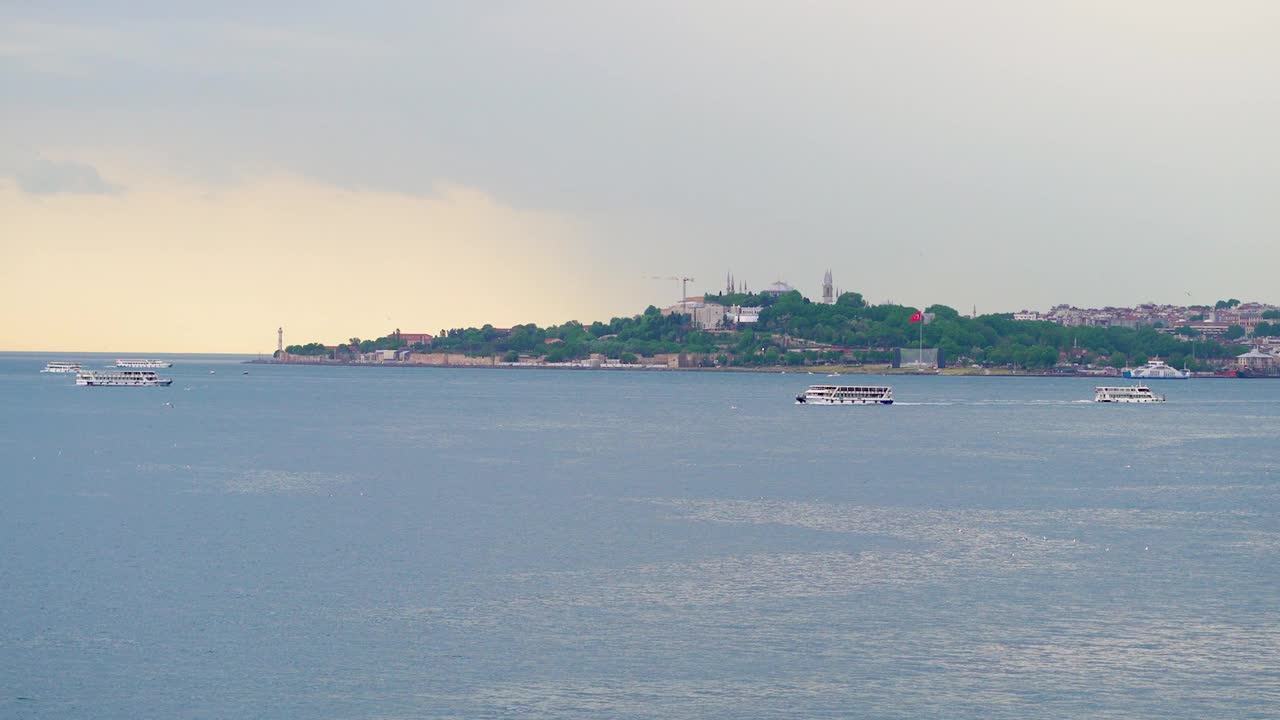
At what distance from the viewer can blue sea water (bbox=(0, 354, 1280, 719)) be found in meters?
32.6

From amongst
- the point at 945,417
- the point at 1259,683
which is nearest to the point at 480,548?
the point at 1259,683

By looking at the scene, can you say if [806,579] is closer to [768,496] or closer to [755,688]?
[755,688]

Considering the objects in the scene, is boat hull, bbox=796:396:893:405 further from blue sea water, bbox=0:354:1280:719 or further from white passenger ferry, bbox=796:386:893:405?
blue sea water, bbox=0:354:1280:719

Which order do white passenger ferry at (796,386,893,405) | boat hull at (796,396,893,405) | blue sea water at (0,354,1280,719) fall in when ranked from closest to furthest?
blue sea water at (0,354,1280,719), boat hull at (796,396,893,405), white passenger ferry at (796,386,893,405)

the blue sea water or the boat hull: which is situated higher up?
the boat hull

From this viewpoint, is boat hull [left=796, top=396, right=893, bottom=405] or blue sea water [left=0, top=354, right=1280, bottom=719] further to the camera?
boat hull [left=796, top=396, right=893, bottom=405]

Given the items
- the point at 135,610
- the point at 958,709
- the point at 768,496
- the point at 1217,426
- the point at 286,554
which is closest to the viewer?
the point at 958,709

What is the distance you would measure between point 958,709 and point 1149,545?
26.3m

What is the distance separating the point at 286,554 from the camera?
5106 centimetres

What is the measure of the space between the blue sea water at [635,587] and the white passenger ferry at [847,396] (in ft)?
270

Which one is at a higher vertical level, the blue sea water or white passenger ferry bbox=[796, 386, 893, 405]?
white passenger ferry bbox=[796, 386, 893, 405]

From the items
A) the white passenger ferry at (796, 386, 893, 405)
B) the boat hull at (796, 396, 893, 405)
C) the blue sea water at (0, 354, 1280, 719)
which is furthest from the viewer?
the white passenger ferry at (796, 386, 893, 405)

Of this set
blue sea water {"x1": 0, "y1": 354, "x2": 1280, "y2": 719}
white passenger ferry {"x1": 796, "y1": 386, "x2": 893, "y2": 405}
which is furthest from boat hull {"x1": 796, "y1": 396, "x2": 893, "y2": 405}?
blue sea water {"x1": 0, "y1": 354, "x2": 1280, "y2": 719}

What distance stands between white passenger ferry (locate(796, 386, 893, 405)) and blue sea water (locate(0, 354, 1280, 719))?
3245 inches
